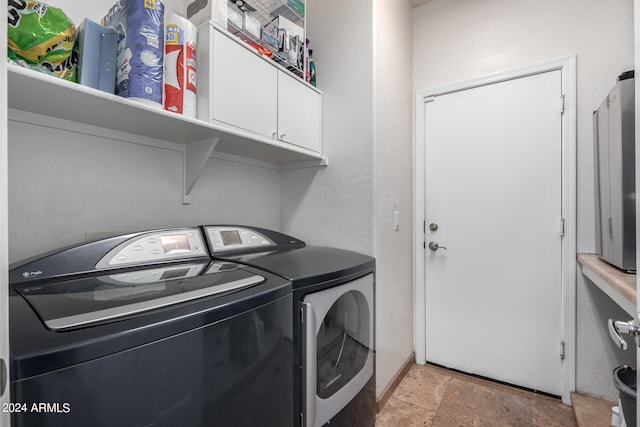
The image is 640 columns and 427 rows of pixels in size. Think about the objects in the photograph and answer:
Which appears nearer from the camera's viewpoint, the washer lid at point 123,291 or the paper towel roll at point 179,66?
the washer lid at point 123,291

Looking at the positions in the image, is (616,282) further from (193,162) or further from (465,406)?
(193,162)

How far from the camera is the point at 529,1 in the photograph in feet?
6.14

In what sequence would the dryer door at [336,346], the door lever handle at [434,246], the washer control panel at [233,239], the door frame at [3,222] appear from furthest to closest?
the door lever handle at [434,246] < the washer control panel at [233,239] < the dryer door at [336,346] < the door frame at [3,222]

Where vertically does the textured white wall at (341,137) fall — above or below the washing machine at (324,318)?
above

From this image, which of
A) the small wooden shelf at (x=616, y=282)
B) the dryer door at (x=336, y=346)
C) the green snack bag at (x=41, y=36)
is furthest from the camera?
the dryer door at (x=336, y=346)

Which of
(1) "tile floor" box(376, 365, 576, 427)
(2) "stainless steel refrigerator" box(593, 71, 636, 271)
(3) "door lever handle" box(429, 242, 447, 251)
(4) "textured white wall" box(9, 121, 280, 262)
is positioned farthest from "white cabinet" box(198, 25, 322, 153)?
(1) "tile floor" box(376, 365, 576, 427)

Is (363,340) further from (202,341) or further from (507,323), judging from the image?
(507,323)

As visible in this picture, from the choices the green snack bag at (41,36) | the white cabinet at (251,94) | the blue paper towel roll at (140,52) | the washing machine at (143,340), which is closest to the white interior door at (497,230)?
the white cabinet at (251,94)

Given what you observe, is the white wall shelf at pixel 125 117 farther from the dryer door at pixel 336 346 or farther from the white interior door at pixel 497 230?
the white interior door at pixel 497 230

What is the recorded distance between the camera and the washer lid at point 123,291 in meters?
0.59

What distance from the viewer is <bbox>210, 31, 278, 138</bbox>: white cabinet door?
1.21 metres

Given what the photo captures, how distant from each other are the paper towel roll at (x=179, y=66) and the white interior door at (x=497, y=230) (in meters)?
1.76

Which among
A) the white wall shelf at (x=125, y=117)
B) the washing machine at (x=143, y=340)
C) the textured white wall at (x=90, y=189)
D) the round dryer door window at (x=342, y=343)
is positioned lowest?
the round dryer door window at (x=342, y=343)

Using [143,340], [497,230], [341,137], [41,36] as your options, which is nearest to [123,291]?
[143,340]
